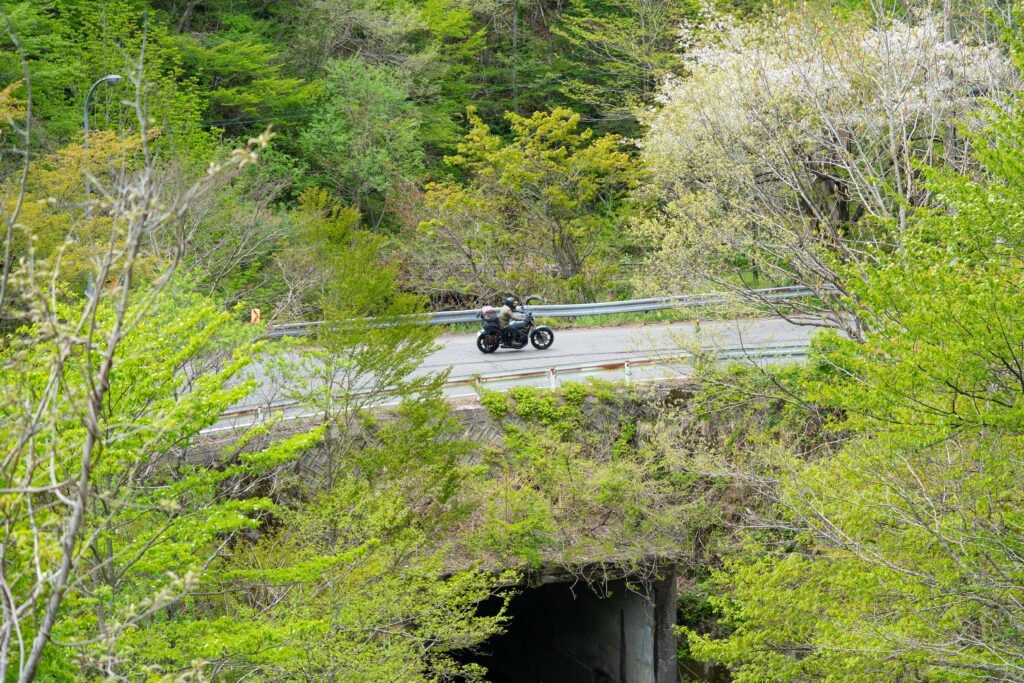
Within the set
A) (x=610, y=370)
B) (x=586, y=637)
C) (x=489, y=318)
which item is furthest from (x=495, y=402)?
(x=586, y=637)

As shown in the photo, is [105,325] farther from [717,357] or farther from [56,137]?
[56,137]

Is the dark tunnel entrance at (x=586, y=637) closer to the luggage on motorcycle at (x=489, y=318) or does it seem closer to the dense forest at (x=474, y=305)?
the dense forest at (x=474, y=305)

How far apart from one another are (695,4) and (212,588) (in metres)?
26.1

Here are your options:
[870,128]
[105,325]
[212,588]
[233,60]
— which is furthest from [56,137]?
[870,128]

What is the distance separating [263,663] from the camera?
8.95m

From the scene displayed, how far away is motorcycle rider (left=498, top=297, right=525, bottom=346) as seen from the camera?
18969mm

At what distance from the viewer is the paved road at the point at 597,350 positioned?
18.1m

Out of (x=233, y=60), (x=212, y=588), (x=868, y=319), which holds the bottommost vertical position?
(x=212, y=588)

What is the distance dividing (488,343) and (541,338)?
1.31 m

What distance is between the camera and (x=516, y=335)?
769 inches

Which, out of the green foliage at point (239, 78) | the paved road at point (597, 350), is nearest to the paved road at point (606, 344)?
the paved road at point (597, 350)

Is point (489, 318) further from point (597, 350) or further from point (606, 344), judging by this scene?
point (606, 344)

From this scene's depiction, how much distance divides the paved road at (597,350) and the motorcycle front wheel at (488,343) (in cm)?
15

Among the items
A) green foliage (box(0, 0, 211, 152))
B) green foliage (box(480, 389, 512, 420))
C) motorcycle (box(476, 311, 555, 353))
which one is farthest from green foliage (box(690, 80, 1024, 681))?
green foliage (box(0, 0, 211, 152))
